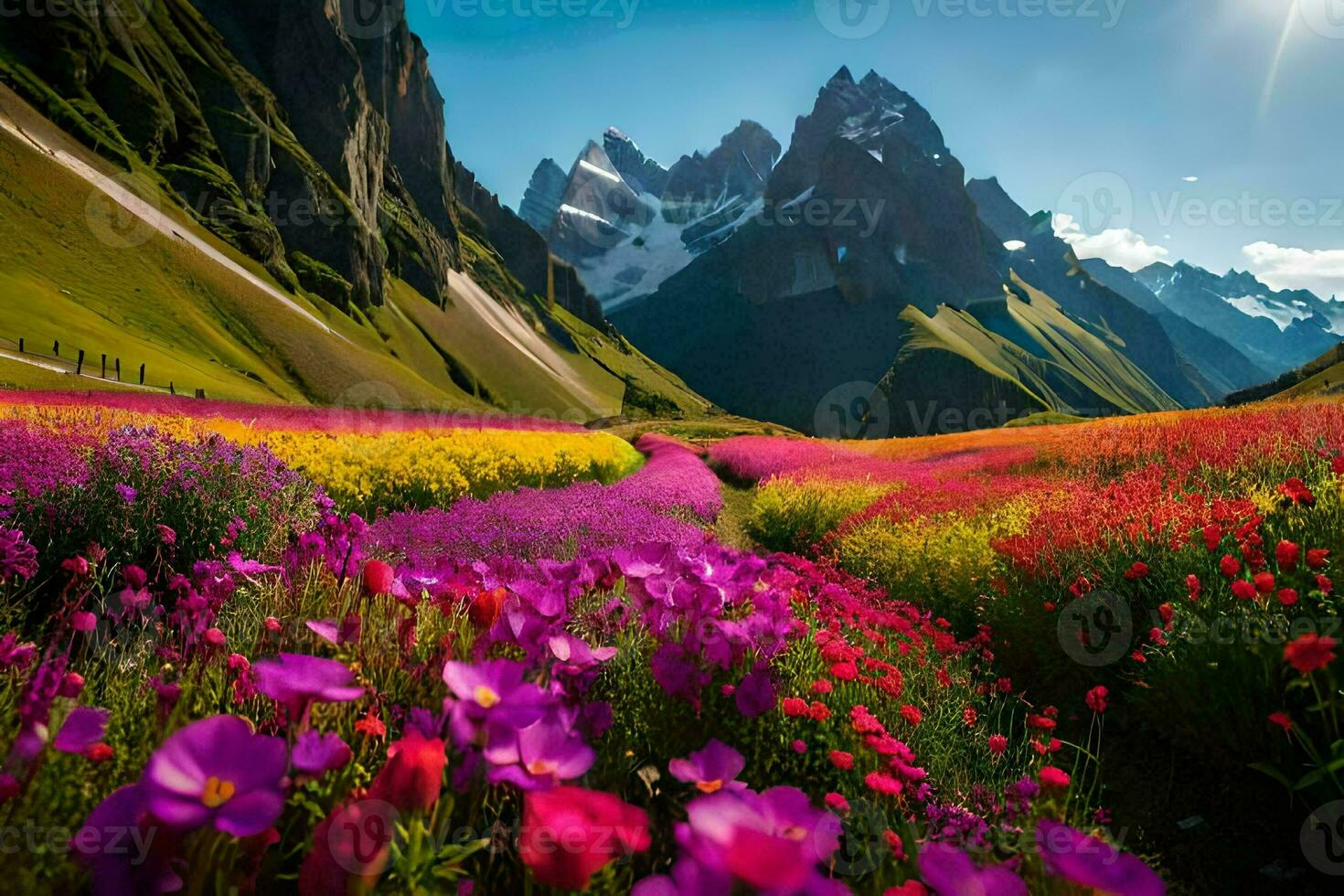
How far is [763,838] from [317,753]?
88 centimetres

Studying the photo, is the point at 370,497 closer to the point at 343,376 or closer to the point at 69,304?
the point at 69,304

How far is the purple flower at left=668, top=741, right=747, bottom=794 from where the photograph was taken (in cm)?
141

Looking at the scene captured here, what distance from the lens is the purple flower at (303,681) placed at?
3.91ft

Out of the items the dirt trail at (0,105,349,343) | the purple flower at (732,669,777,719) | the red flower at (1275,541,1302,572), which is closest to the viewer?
the purple flower at (732,669,777,719)

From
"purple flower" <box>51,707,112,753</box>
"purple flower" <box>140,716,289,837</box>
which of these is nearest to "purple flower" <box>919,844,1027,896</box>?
"purple flower" <box>140,716,289,837</box>

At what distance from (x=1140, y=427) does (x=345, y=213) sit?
116712 millimetres

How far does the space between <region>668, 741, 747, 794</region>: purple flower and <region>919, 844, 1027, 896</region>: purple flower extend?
0.47 m

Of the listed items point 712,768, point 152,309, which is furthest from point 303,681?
point 152,309

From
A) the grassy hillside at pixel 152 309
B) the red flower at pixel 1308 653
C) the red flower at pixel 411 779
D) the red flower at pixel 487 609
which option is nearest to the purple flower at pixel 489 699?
the red flower at pixel 411 779

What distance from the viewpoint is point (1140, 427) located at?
13.4 metres

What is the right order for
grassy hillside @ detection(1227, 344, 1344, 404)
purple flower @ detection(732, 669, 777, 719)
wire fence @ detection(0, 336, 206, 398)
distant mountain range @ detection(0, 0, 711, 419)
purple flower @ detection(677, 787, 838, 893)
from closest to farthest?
1. purple flower @ detection(677, 787, 838, 893)
2. purple flower @ detection(732, 669, 777, 719)
3. wire fence @ detection(0, 336, 206, 398)
4. distant mountain range @ detection(0, 0, 711, 419)
5. grassy hillside @ detection(1227, 344, 1344, 404)

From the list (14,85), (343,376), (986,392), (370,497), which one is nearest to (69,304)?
(343,376)

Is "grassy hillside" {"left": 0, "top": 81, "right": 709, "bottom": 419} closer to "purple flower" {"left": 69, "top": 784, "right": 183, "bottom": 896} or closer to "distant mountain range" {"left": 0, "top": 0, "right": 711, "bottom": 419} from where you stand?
"distant mountain range" {"left": 0, "top": 0, "right": 711, "bottom": 419}

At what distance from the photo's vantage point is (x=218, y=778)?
1031 millimetres
